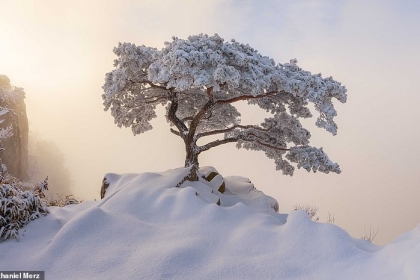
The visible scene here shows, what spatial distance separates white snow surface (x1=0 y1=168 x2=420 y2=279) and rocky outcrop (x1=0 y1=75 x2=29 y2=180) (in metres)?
24.3

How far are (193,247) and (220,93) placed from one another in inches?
354

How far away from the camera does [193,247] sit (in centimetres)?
498

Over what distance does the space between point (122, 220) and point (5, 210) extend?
7.91 ft

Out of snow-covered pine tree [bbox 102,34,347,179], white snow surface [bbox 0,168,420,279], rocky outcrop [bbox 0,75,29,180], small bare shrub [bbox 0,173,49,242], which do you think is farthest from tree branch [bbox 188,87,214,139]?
rocky outcrop [bbox 0,75,29,180]

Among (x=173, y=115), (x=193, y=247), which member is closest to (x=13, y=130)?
(x=173, y=115)

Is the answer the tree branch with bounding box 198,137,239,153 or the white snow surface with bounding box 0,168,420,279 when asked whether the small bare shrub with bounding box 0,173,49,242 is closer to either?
the white snow surface with bounding box 0,168,420,279

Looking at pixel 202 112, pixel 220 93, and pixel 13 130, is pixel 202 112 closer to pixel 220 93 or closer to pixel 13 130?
pixel 220 93

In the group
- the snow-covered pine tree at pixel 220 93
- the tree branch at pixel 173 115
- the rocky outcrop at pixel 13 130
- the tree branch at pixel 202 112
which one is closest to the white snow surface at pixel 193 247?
the snow-covered pine tree at pixel 220 93

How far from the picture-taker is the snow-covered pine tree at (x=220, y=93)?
9.77 metres

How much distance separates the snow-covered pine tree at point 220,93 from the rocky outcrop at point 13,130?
61.0 ft

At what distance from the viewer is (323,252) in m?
4.86

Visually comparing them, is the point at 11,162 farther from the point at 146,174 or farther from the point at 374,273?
the point at 374,273

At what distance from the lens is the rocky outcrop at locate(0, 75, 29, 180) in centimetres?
2709

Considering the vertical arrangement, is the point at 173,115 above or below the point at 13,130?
below
